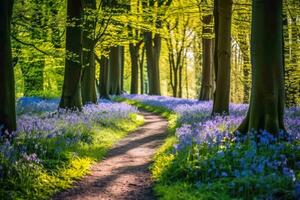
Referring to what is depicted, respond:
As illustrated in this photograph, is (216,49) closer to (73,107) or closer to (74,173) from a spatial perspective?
(73,107)

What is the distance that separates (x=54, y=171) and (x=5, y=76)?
2860 mm

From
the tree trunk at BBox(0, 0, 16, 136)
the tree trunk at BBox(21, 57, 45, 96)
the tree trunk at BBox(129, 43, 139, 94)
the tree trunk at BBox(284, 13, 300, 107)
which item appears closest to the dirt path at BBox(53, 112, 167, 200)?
the tree trunk at BBox(0, 0, 16, 136)

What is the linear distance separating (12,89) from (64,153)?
2.13m

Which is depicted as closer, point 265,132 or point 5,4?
point 265,132

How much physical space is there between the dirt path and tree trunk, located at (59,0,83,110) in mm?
3156

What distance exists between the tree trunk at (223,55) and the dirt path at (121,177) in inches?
101

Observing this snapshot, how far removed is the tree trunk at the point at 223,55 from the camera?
13.6m

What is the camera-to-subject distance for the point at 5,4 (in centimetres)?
932

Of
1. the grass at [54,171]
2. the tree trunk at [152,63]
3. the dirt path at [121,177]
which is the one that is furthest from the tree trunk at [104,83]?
the grass at [54,171]

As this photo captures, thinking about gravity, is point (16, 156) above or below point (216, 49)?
below

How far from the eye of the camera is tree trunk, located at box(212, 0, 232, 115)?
44.7 ft

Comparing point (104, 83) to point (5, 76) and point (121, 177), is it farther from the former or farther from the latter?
point (121, 177)

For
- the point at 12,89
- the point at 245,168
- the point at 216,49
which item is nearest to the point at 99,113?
the point at 216,49

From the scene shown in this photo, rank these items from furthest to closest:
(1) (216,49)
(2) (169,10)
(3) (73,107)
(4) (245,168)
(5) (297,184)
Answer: (2) (169,10)
(3) (73,107)
(1) (216,49)
(4) (245,168)
(5) (297,184)
